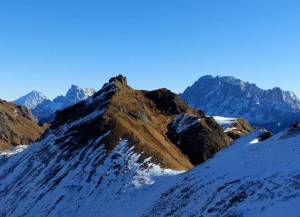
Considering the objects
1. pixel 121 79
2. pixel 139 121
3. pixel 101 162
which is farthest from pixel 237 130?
pixel 101 162

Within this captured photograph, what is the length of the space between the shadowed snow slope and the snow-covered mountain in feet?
0.53

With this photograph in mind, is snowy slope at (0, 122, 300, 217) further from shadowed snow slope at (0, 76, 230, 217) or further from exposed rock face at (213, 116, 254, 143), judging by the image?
exposed rock face at (213, 116, 254, 143)

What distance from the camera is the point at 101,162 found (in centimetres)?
6588

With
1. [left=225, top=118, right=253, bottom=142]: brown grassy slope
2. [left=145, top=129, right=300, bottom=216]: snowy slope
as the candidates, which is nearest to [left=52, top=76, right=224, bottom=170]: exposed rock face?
[left=225, top=118, right=253, bottom=142]: brown grassy slope

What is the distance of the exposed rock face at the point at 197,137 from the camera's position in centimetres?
8306

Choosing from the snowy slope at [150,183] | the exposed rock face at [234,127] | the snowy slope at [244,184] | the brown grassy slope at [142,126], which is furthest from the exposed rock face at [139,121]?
the snowy slope at [244,184]

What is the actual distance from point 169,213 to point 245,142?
18.0 meters

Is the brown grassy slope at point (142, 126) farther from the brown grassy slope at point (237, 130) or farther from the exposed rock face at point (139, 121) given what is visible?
the brown grassy slope at point (237, 130)

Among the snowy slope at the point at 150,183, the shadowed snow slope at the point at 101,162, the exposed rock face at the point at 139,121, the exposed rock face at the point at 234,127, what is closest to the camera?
the snowy slope at the point at 150,183

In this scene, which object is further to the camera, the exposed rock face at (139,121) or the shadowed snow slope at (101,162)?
the exposed rock face at (139,121)

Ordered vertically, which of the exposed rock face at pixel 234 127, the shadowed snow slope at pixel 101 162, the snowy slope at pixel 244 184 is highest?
the shadowed snow slope at pixel 101 162

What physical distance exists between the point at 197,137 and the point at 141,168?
84.1 feet

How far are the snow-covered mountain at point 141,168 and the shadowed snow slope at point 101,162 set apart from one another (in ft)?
0.53

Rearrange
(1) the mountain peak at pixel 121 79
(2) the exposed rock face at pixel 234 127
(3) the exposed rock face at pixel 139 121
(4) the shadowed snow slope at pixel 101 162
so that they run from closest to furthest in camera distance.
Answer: (4) the shadowed snow slope at pixel 101 162, (3) the exposed rock face at pixel 139 121, (1) the mountain peak at pixel 121 79, (2) the exposed rock face at pixel 234 127
